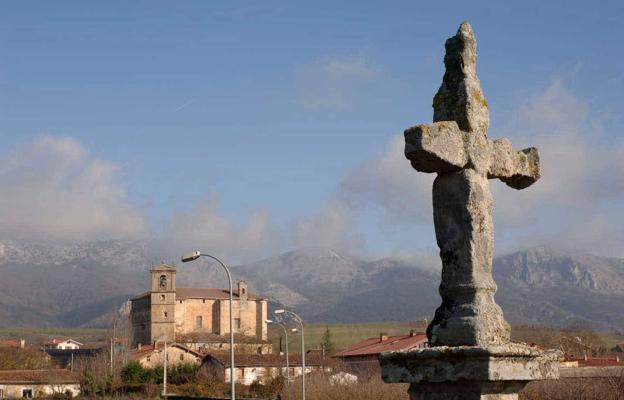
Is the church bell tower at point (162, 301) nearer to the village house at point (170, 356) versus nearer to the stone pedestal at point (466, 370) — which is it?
the village house at point (170, 356)

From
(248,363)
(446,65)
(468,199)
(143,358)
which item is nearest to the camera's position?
(468,199)

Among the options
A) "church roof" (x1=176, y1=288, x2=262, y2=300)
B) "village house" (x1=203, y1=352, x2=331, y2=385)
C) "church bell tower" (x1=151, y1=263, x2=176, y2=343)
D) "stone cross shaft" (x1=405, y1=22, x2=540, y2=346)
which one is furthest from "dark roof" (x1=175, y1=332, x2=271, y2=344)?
"stone cross shaft" (x1=405, y1=22, x2=540, y2=346)

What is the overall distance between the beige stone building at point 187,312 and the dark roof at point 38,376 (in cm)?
5598

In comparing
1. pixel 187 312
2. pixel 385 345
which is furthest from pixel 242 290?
pixel 385 345

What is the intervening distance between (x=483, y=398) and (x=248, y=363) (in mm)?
83499

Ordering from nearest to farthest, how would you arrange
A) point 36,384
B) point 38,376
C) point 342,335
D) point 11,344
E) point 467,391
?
point 467,391
point 36,384
point 38,376
point 11,344
point 342,335

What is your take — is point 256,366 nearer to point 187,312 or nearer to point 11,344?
point 187,312

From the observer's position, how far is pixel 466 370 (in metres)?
5.52

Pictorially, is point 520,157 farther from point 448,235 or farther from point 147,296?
point 147,296

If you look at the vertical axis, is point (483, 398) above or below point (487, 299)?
below

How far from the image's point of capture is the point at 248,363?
287ft

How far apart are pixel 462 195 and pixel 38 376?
278 feet

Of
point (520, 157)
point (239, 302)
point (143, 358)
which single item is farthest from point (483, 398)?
point (239, 302)

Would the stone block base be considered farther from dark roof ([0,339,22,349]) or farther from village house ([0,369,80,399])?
dark roof ([0,339,22,349])
